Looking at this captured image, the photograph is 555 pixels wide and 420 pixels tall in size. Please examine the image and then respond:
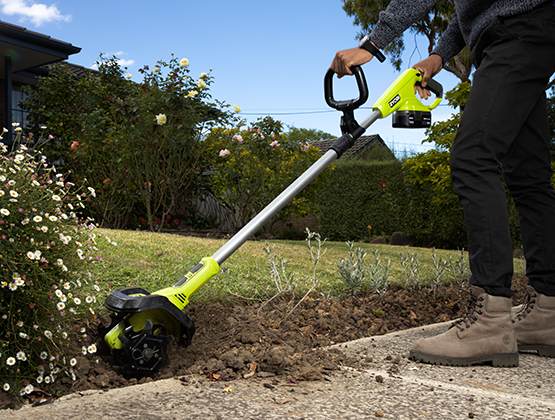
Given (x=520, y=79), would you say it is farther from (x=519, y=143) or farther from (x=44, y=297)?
(x=44, y=297)

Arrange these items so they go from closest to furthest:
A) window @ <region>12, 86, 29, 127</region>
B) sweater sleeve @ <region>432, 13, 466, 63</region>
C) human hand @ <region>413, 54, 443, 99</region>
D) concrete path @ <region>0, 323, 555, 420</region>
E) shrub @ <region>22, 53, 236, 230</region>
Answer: concrete path @ <region>0, 323, 555, 420</region> → human hand @ <region>413, 54, 443, 99</region> → sweater sleeve @ <region>432, 13, 466, 63</region> → shrub @ <region>22, 53, 236, 230</region> → window @ <region>12, 86, 29, 127</region>

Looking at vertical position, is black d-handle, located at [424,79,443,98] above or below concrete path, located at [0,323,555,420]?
above

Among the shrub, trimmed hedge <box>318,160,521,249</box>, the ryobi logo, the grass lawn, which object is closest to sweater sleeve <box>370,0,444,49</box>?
the ryobi logo

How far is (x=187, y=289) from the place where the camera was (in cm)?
197

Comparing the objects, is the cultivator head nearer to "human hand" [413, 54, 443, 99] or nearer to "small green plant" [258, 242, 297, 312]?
"small green plant" [258, 242, 297, 312]

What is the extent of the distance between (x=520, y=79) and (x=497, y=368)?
48.5 inches

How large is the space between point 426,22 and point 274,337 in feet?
50.9

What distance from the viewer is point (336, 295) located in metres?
3.34

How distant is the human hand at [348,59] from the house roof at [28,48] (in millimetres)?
10550

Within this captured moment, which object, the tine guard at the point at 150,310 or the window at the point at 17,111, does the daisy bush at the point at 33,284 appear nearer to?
the tine guard at the point at 150,310

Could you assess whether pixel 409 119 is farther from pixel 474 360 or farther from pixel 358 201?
pixel 358 201

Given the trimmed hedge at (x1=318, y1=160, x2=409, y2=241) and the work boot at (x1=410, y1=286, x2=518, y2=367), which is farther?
the trimmed hedge at (x1=318, y1=160, x2=409, y2=241)

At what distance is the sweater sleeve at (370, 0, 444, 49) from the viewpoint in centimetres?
216

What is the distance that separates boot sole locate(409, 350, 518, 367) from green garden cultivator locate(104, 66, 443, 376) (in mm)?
915
